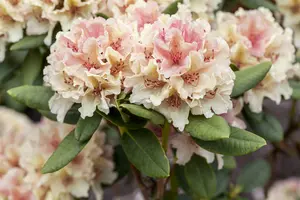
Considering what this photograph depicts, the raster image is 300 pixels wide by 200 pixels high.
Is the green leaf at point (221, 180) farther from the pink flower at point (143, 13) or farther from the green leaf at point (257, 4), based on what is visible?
the pink flower at point (143, 13)

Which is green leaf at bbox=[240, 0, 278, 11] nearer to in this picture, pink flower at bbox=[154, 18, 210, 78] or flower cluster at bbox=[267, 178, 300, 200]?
pink flower at bbox=[154, 18, 210, 78]

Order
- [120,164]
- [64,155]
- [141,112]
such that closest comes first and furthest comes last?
[141,112]
[64,155]
[120,164]

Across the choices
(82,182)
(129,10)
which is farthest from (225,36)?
(82,182)

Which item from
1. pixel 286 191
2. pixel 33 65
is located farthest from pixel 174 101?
pixel 286 191

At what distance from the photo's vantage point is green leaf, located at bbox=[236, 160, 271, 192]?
201 centimetres

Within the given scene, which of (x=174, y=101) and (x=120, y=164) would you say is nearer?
(x=174, y=101)

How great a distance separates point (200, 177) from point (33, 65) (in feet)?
1.68

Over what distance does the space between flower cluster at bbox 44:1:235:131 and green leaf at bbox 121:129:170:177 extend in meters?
0.08

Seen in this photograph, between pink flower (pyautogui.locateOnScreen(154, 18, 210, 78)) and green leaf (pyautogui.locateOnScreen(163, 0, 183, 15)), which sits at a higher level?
pink flower (pyautogui.locateOnScreen(154, 18, 210, 78))

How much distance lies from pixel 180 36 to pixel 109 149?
1.90ft

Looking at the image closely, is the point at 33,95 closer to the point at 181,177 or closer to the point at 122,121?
the point at 122,121

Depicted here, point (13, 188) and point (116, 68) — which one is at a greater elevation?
point (116, 68)

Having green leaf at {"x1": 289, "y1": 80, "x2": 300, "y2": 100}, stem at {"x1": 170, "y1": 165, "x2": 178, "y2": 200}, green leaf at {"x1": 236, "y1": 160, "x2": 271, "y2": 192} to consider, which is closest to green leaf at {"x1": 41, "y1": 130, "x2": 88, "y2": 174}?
stem at {"x1": 170, "y1": 165, "x2": 178, "y2": 200}

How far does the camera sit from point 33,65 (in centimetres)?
142
